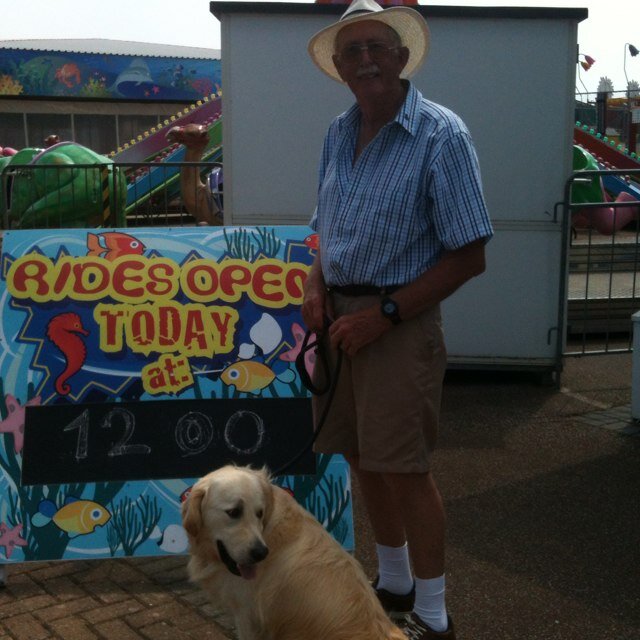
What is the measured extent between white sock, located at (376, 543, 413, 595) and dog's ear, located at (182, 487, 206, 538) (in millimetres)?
850

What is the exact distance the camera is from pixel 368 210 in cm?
295

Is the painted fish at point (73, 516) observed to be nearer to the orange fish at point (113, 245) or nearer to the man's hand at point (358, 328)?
the orange fish at point (113, 245)

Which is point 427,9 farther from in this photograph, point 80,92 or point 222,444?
point 80,92

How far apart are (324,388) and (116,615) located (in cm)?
128

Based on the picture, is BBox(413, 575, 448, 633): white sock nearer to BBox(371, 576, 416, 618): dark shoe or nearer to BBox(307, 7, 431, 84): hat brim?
BBox(371, 576, 416, 618): dark shoe

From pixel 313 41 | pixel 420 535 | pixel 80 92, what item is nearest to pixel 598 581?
pixel 420 535

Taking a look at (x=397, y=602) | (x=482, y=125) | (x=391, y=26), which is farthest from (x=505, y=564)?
(x=482, y=125)

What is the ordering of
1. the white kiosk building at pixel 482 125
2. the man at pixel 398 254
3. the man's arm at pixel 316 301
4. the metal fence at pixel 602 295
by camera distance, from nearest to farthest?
the man at pixel 398 254 < the man's arm at pixel 316 301 < the white kiosk building at pixel 482 125 < the metal fence at pixel 602 295

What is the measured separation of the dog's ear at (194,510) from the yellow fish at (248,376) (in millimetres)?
1028

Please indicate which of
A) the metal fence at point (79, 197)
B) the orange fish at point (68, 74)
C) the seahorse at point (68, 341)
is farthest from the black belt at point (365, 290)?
the orange fish at point (68, 74)

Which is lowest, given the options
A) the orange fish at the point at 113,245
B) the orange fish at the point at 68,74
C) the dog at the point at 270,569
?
the dog at the point at 270,569

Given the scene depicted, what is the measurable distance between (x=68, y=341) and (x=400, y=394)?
1650 mm

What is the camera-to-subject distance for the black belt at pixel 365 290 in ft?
9.82

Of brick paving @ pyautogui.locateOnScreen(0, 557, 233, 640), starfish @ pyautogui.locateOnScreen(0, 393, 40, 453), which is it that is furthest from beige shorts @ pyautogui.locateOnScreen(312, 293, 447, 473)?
starfish @ pyautogui.locateOnScreen(0, 393, 40, 453)
